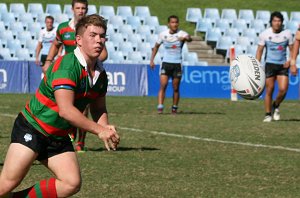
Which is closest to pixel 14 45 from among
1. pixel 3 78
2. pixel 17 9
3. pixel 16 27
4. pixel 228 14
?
pixel 16 27

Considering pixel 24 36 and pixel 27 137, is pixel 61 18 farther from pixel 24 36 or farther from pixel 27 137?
pixel 27 137

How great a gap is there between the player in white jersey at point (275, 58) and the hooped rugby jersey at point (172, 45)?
10.9ft

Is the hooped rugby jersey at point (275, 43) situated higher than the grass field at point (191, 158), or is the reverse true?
the hooped rugby jersey at point (275, 43)

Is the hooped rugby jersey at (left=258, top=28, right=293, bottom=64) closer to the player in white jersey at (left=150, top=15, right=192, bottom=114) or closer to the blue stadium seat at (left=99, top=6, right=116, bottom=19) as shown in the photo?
the player in white jersey at (left=150, top=15, right=192, bottom=114)

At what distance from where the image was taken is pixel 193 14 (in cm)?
3941

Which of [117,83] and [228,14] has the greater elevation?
[228,14]

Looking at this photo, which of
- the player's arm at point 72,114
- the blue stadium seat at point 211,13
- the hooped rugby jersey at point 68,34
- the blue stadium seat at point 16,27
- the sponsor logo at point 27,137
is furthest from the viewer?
the blue stadium seat at point 211,13

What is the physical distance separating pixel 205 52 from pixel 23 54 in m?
7.88

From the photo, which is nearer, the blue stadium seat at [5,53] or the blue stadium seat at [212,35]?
the blue stadium seat at [5,53]

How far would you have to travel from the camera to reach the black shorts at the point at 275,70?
19.2 m

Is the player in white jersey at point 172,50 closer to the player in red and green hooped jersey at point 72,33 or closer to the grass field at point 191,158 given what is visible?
the grass field at point 191,158

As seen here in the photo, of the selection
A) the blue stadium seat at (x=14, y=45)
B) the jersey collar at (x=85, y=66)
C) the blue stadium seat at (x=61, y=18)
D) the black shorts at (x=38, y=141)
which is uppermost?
the jersey collar at (x=85, y=66)

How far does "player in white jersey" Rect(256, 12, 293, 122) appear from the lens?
19.0m

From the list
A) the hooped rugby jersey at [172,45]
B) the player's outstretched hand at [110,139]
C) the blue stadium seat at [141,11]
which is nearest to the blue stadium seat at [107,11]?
the blue stadium seat at [141,11]
